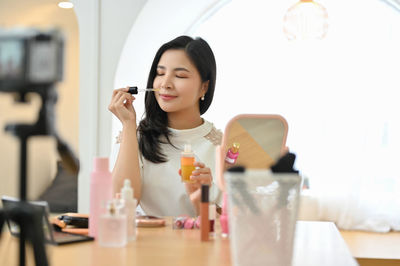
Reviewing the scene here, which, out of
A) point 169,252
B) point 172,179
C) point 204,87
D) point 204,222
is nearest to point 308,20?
point 204,87

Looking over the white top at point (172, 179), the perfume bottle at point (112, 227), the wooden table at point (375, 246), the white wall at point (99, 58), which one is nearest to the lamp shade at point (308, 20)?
the white wall at point (99, 58)

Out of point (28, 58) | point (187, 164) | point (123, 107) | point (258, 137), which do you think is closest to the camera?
point (28, 58)

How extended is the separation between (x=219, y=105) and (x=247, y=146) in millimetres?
2931

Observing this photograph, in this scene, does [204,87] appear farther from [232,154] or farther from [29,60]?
[29,60]

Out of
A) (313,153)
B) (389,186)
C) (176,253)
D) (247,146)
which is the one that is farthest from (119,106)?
(389,186)

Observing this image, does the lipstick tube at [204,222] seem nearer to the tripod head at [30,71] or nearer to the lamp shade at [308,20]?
the tripod head at [30,71]

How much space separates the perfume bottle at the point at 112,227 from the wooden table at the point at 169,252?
0.02 meters

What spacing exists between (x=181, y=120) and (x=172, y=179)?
0.77 feet

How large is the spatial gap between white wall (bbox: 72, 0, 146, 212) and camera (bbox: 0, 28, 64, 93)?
268cm

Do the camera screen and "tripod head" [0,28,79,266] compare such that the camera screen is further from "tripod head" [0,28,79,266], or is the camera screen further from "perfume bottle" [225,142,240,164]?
"perfume bottle" [225,142,240,164]

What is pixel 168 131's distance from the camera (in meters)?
1.96

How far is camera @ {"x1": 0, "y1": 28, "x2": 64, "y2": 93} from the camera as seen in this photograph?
61 centimetres

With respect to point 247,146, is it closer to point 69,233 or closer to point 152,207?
point 69,233

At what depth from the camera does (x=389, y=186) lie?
396cm
